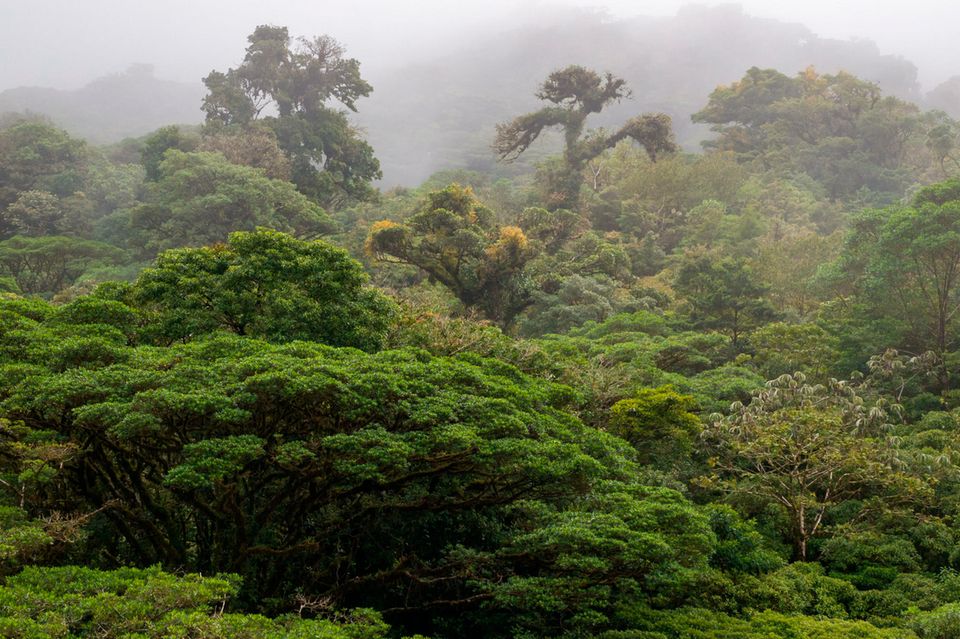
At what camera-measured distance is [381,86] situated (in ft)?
484

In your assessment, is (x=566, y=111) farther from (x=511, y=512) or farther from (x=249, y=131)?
(x=511, y=512)

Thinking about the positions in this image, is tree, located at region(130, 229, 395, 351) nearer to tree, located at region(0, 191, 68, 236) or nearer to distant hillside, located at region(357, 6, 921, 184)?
tree, located at region(0, 191, 68, 236)

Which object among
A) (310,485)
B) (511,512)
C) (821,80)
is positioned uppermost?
(821,80)

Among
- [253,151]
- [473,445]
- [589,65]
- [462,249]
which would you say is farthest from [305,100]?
[589,65]

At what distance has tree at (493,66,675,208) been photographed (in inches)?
1639

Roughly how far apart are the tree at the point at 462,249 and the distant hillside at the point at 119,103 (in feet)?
299

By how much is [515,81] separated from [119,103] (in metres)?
78.1

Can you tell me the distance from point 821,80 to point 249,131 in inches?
1945

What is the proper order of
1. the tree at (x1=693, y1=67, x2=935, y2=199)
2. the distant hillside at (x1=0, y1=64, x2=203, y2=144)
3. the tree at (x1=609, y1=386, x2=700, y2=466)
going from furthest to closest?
the distant hillside at (x1=0, y1=64, x2=203, y2=144), the tree at (x1=693, y1=67, x2=935, y2=199), the tree at (x1=609, y1=386, x2=700, y2=466)

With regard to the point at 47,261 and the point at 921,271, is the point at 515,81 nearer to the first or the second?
the point at 47,261

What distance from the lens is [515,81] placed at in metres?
152

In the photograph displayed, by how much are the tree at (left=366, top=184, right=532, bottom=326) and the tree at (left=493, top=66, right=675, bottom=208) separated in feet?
40.6

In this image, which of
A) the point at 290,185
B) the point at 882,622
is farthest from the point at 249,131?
the point at 882,622

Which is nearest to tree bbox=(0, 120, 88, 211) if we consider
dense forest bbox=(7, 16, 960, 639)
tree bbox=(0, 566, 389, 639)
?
dense forest bbox=(7, 16, 960, 639)
